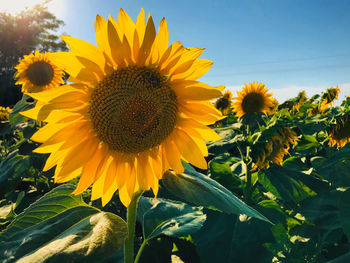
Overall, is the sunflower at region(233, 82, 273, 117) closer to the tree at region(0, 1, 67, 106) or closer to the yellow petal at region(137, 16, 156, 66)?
the yellow petal at region(137, 16, 156, 66)

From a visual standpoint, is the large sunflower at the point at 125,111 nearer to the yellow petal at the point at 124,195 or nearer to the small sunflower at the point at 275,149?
the yellow petal at the point at 124,195

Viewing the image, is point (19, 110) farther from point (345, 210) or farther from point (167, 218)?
point (345, 210)

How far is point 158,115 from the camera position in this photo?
1.22 m

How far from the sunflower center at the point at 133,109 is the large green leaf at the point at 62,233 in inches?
12.0

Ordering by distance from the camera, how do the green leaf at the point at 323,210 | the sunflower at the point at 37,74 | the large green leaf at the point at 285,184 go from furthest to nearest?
the sunflower at the point at 37,74 → the large green leaf at the point at 285,184 → the green leaf at the point at 323,210

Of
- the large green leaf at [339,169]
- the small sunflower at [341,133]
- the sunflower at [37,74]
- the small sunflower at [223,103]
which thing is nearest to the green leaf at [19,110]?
the sunflower at [37,74]

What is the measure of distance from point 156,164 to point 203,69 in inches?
17.5

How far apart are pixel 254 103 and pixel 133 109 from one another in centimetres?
381

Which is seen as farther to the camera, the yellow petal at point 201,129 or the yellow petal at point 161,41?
the yellow petal at point 201,129

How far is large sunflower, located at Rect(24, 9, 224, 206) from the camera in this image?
41.4 inches

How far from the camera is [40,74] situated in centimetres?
364

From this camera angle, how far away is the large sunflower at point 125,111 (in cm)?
105

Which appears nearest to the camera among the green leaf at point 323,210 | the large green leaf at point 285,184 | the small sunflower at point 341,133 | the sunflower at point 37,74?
the green leaf at point 323,210

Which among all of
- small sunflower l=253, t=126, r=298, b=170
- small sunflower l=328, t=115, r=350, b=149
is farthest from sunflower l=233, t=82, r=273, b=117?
small sunflower l=253, t=126, r=298, b=170
